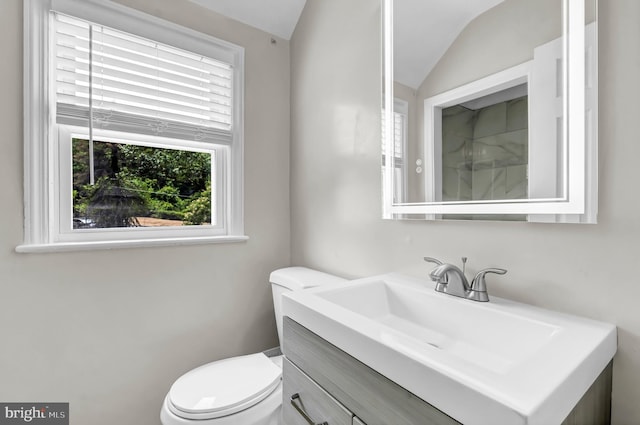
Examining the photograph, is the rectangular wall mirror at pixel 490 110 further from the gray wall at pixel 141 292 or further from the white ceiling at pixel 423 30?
the gray wall at pixel 141 292

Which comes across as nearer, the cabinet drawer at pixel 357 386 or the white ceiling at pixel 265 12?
the cabinet drawer at pixel 357 386

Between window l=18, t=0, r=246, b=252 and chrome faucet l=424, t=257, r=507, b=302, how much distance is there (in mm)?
1090

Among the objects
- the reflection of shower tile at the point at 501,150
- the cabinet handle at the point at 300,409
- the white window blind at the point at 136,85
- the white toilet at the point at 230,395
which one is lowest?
the white toilet at the point at 230,395

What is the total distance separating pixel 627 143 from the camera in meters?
0.72

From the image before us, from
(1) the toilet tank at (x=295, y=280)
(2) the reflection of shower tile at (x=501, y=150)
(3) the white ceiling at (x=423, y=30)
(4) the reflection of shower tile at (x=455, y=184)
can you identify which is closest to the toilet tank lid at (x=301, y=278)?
(1) the toilet tank at (x=295, y=280)

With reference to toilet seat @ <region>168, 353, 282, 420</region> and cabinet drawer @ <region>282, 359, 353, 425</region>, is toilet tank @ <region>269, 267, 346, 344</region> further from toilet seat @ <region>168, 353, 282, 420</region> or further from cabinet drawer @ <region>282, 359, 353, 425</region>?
cabinet drawer @ <region>282, 359, 353, 425</region>

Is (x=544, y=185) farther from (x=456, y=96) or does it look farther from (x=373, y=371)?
(x=373, y=371)

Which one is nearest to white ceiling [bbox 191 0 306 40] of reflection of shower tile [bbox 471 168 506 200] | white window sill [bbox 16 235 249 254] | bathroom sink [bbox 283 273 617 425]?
white window sill [bbox 16 235 249 254]

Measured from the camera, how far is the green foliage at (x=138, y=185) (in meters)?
1.39

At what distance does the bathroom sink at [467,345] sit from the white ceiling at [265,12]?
152cm

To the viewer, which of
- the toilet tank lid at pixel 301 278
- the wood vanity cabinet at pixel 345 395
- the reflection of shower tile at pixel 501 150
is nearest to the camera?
the wood vanity cabinet at pixel 345 395

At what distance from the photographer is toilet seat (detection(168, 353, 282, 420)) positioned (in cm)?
108

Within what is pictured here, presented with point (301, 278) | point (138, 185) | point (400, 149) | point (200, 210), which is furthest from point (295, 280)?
point (138, 185)

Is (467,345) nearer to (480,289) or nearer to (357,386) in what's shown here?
(480,289)
